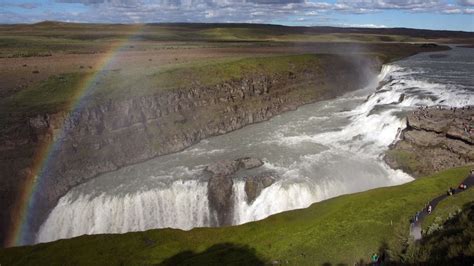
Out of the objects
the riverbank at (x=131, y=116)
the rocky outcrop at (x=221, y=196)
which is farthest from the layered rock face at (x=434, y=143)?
the riverbank at (x=131, y=116)

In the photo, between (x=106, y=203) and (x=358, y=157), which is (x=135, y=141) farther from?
(x=358, y=157)

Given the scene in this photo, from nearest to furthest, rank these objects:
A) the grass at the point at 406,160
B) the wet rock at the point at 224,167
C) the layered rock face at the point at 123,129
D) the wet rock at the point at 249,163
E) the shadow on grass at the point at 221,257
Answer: the shadow on grass at the point at 221,257
the grass at the point at 406,160
the wet rock at the point at 224,167
the layered rock face at the point at 123,129
the wet rock at the point at 249,163

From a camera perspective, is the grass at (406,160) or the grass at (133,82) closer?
the grass at (406,160)

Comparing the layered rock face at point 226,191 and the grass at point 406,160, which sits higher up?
the grass at point 406,160

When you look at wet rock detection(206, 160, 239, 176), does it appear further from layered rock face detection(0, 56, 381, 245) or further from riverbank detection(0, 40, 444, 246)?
riverbank detection(0, 40, 444, 246)

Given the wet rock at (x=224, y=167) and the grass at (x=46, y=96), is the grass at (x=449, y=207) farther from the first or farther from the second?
the grass at (x=46, y=96)

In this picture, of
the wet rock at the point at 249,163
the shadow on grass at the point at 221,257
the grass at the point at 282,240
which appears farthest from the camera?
the wet rock at the point at 249,163

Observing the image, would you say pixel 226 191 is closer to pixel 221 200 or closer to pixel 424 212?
pixel 221 200
